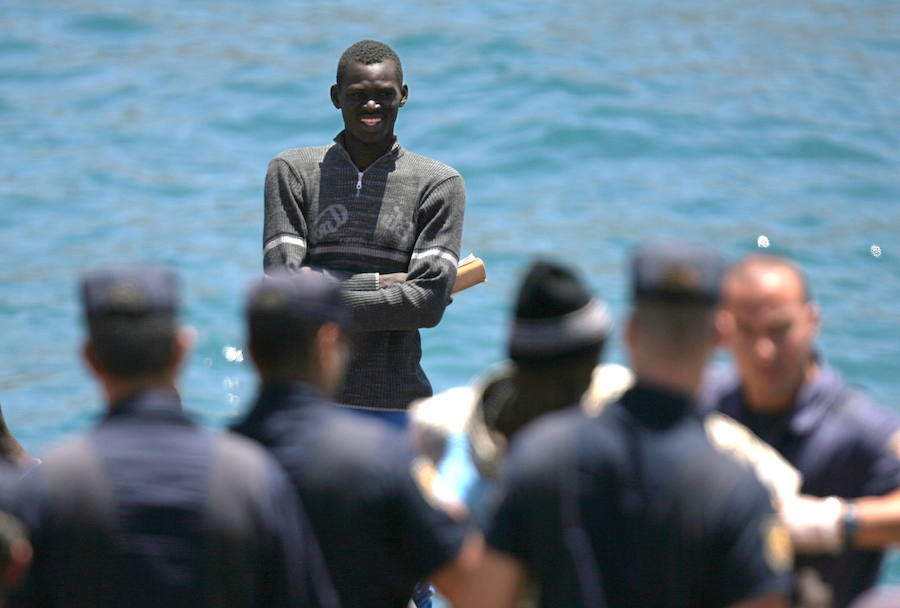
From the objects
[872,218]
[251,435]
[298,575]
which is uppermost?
[251,435]

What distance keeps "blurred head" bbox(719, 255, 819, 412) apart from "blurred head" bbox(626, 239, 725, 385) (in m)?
0.59

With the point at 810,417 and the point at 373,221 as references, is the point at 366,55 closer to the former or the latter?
the point at 373,221

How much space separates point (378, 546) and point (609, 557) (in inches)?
21.4

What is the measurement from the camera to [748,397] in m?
3.71

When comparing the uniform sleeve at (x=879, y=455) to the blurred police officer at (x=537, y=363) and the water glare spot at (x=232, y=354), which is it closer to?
the blurred police officer at (x=537, y=363)

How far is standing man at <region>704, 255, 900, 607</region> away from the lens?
11.4 ft

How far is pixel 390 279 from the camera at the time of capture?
15.6 ft

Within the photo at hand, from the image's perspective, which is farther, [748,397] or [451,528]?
[748,397]

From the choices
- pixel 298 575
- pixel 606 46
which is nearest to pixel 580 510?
pixel 298 575

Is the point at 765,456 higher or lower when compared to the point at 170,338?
lower

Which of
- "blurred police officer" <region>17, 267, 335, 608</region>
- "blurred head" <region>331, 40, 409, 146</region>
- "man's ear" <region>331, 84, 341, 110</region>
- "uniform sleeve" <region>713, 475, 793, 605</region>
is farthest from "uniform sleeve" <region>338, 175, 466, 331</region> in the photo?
"uniform sleeve" <region>713, 475, 793, 605</region>

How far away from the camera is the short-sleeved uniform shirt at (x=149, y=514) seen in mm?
2764

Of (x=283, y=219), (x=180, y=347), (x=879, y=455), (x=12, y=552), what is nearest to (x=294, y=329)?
(x=180, y=347)

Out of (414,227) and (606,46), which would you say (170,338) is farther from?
(606,46)
